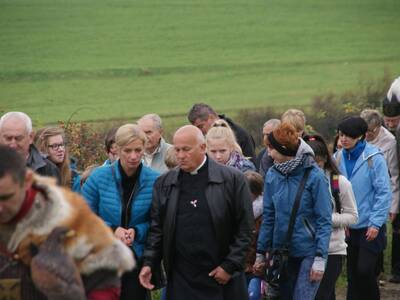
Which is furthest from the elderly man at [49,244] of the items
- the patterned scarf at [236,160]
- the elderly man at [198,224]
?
the patterned scarf at [236,160]

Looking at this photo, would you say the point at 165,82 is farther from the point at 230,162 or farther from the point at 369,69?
the point at 230,162

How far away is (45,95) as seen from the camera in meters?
13.4

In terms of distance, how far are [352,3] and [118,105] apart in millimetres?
4926

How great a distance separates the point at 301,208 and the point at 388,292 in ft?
11.9

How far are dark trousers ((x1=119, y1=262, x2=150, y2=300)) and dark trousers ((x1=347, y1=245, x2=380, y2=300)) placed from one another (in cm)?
291

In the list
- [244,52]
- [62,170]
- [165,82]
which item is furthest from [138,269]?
[244,52]

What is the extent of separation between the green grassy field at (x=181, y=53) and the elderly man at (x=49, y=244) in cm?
818

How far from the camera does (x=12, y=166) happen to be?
4.58 m

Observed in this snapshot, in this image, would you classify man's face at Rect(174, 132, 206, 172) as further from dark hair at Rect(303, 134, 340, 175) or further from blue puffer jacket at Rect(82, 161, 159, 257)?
dark hair at Rect(303, 134, 340, 175)

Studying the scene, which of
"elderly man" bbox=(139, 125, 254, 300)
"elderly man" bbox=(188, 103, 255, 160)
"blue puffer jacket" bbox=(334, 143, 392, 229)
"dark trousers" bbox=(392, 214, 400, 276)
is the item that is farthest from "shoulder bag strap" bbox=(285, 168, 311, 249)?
"dark trousers" bbox=(392, 214, 400, 276)

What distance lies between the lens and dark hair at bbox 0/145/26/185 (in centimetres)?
455

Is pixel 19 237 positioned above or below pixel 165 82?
below

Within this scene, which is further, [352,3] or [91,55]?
[352,3]

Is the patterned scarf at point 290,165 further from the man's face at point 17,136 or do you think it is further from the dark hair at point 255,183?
the man's face at point 17,136
